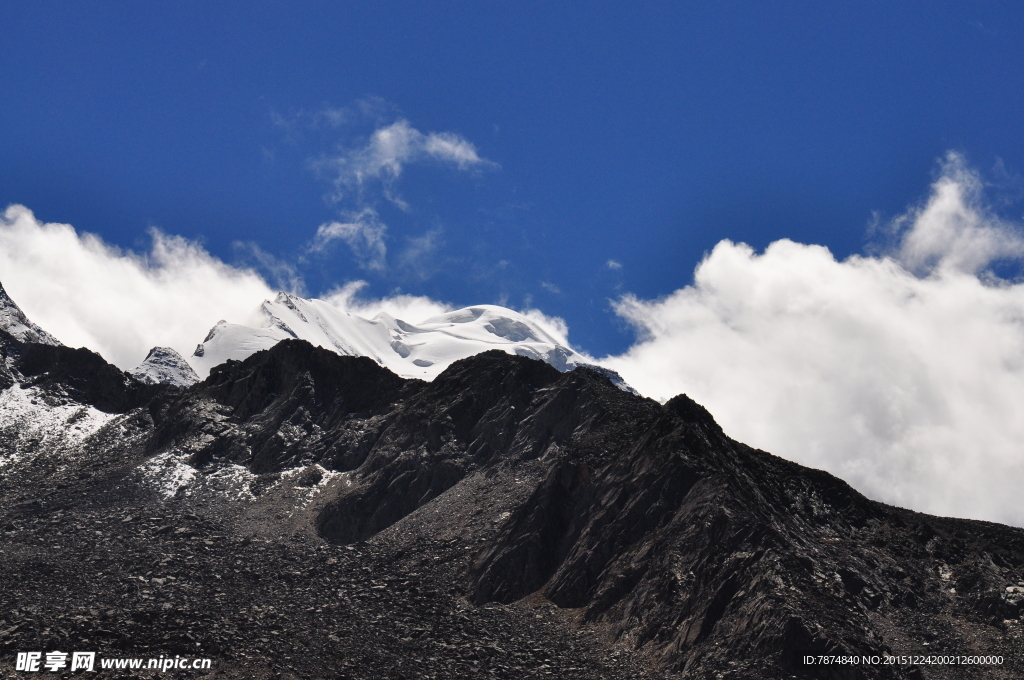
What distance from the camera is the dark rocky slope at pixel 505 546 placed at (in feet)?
259

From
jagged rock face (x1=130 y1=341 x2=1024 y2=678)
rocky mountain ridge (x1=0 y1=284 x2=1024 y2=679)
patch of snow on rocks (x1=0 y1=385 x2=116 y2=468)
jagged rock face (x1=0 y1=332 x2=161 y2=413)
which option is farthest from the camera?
jagged rock face (x1=0 y1=332 x2=161 y2=413)

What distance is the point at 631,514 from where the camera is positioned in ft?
314

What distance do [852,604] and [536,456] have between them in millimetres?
43027

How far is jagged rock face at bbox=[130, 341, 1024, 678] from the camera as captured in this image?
7900 cm

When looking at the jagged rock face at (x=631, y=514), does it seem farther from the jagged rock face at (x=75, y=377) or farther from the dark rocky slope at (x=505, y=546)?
the jagged rock face at (x=75, y=377)

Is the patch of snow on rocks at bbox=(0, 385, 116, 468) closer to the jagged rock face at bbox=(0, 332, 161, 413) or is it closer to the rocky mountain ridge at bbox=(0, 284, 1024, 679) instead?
the rocky mountain ridge at bbox=(0, 284, 1024, 679)

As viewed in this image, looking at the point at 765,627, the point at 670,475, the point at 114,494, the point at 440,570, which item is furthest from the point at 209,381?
the point at 765,627

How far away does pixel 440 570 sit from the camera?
9719cm

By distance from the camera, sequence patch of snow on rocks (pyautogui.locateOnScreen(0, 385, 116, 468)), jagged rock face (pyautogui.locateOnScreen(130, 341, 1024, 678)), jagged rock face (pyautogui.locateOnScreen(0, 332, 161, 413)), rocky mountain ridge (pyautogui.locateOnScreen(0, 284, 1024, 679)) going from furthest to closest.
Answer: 1. jagged rock face (pyautogui.locateOnScreen(0, 332, 161, 413))
2. patch of snow on rocks (pyautogui.locateOnScreen(0, 385, 116, 468))
3. rocky mountain ridge (pyautogui.locateOnScreen(0, 284, 1024, 679))
4. jagged rock face (pyautogui.locateOnScreen(130, 341, 1024, 678))

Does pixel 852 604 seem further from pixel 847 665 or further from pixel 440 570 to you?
pixel 440 570

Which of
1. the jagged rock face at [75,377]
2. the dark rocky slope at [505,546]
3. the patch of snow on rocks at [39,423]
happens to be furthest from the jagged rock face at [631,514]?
the jagged rock face at [75,377]

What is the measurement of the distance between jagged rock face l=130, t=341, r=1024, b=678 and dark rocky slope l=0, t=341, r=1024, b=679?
0.25 metres

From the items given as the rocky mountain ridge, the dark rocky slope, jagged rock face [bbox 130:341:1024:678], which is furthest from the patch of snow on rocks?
jagged rock face [bbox 130:341:1024:678]

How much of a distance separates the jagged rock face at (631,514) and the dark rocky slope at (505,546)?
252mm
